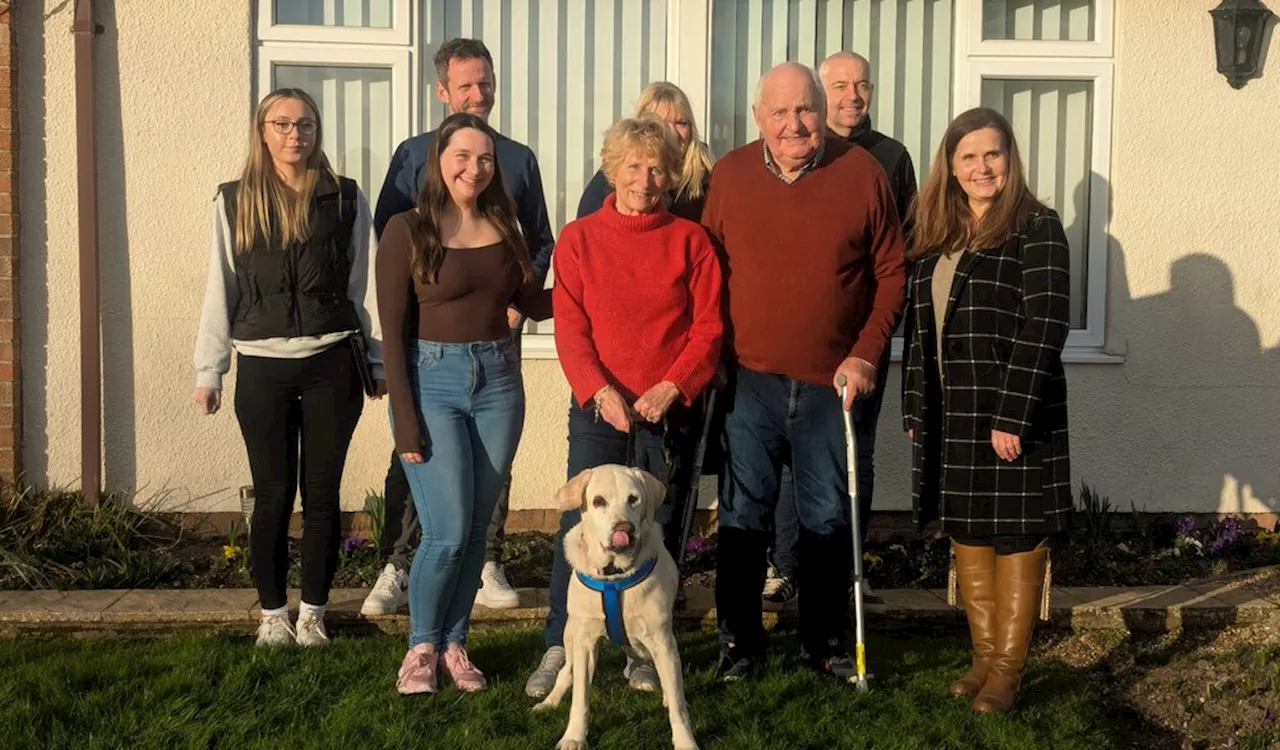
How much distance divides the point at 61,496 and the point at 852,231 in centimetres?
400

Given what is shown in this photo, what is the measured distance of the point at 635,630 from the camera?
3.98 meters

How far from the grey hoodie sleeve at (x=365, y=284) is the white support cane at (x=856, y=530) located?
1624 mm

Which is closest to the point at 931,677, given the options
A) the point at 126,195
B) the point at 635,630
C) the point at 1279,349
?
the point at 635,630

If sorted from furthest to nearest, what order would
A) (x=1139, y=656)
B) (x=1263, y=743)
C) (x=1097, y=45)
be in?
A: (x=1097, y=45)
(x=1139, y=656)
(x=1263, y=743)

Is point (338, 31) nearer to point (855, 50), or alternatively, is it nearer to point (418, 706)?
point (855, 50)

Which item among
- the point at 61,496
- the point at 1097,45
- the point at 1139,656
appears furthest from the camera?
the point at 1097,45

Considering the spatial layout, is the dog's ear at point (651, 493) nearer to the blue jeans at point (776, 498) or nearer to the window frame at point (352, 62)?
the blue jeans at point (776, 498)

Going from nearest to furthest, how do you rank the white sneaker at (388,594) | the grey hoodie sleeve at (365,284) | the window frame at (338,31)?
the grey hoodie sleeve at (365,284), the white sneaker at (388,594), the window frame at (338,31)

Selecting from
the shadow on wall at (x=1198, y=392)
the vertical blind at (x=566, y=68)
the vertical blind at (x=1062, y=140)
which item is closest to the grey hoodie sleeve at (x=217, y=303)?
the vertical blind at (x=566, y=68)

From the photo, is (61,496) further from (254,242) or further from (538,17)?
(538,17)

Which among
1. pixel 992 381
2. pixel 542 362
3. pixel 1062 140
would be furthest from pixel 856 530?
pixel 1062 140

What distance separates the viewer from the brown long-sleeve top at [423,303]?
4188 mm

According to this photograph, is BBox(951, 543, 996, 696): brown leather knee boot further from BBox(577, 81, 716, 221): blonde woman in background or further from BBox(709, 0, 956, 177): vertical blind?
BBox(709, 0, 956, 177): vertical blind

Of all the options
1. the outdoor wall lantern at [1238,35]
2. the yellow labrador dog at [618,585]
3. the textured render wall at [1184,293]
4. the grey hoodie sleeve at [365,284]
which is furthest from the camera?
the textured render wall at [1184,293]
